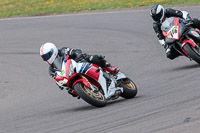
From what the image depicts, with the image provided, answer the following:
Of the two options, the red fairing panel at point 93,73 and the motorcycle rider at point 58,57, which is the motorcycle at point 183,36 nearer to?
the motorcycle rider at point 58,57

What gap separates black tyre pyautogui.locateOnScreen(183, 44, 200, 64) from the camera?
10773 millimetres

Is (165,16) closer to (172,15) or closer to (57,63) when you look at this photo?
(172,15)

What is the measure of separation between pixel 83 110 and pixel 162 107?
5.70 ft

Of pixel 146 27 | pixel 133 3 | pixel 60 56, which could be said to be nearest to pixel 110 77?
pixel 60 56

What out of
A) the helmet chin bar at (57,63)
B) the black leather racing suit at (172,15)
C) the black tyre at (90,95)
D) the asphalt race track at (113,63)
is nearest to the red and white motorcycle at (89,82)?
the black tyre at (90,95)

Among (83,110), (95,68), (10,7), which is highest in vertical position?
(95,68)

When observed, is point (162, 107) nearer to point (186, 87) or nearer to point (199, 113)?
point (199, 113)

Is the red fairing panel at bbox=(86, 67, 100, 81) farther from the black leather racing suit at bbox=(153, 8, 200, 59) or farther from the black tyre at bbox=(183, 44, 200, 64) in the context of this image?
the black leather racing suit at bbox=(153, 8, 200, 59)

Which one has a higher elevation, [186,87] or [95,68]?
[95,68]

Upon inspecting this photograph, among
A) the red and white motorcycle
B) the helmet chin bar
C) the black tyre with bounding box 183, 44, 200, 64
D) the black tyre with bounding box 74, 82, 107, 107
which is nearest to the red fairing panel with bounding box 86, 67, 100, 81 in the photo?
the red and white motorcycle

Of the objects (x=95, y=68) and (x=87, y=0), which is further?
(x=87, y=0)

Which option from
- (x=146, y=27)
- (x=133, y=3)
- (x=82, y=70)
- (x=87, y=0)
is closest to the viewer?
(x=82, y=70)

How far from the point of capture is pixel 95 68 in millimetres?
8789

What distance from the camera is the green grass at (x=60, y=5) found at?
24.4 meters
